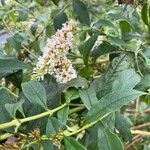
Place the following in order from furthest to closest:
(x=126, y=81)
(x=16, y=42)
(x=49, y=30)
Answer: (x=49, y=30) < (x=16, y=42) < (x=126, y=81)

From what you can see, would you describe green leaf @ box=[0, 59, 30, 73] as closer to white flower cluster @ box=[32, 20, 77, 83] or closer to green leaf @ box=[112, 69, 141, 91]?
white flower cluster @ box=[32, 20, 77, 83]

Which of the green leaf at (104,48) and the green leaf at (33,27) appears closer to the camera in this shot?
the green leaf at (104,48)

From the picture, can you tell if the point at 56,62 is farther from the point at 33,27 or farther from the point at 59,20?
the point at 33,27

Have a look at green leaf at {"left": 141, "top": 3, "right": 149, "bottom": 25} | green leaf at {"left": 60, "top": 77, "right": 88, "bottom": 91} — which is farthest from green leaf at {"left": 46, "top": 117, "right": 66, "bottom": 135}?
green leaf at {"left": 141, "top": 3, "right": 149, "bottom": 25}

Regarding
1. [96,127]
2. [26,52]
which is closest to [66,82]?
[96,127]

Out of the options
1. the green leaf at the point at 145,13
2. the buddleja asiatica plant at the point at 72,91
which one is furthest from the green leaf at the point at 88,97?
the green leaf at the point at 145,13

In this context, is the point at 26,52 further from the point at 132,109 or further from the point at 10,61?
the point at 132,109

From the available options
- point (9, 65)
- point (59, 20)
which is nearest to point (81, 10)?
point (59, 20)

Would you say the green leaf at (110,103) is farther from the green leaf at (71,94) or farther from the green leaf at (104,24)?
the green leaf at (104,24)
